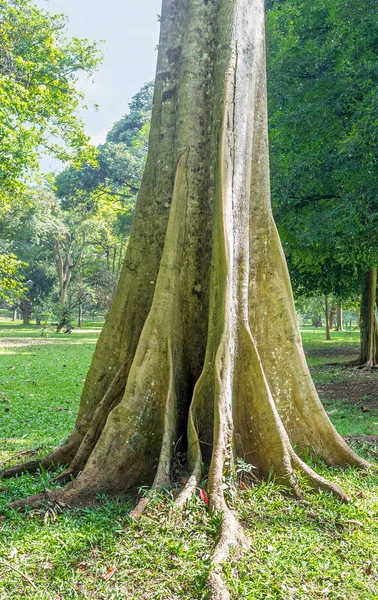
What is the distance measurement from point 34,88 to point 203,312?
1656 centimetres

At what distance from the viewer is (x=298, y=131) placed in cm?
1262

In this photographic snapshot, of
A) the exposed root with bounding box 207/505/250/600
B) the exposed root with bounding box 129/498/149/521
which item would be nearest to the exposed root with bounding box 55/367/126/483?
the exposed root with bounding box 129/498/149/521

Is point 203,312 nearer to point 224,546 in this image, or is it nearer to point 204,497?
point 204,497

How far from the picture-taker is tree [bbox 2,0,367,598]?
454 cm

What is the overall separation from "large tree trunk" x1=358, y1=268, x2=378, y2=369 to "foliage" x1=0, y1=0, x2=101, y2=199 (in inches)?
455

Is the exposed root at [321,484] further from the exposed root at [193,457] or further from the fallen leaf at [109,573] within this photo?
the fallen leaf at [109,573]

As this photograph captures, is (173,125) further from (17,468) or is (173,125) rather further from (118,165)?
(118,165)

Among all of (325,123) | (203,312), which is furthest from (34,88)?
(203,312)

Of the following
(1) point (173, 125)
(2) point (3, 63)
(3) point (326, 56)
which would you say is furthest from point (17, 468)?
(2) point (3, 63)

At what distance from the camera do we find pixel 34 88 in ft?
61.8

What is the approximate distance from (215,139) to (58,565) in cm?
379

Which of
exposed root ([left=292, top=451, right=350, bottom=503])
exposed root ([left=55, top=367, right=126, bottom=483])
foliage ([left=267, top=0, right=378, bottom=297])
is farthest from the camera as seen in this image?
foliage ([left=267, top=0, right=378, bottom=297])

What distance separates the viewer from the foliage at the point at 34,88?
15.4 metres

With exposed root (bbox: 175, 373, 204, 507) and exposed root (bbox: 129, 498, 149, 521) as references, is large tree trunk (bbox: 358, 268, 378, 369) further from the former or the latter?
exposed root (bbox: 129, 498, 149, 521)
